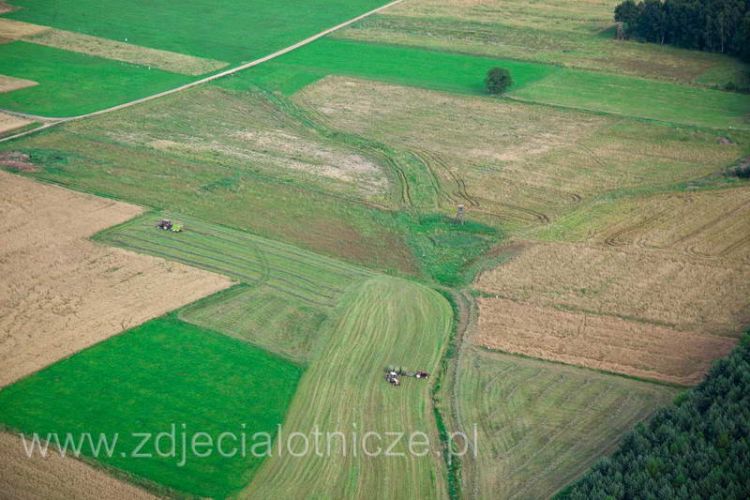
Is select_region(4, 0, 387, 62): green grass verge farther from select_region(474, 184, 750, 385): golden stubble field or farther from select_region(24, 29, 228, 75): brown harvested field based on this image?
select_region(474, 184, 750, 385): golden stubble field

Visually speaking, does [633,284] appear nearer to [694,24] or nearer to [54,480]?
[54,480]

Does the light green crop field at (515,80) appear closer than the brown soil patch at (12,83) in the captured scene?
Yes

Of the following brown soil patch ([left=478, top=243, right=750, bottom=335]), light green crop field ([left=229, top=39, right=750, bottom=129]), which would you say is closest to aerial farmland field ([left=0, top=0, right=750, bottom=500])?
brown soil patch ([left=478, top=243, right=750, bottom=335])

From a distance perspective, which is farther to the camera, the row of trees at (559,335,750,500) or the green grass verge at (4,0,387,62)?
the green grass verge at (4,0,387,62)

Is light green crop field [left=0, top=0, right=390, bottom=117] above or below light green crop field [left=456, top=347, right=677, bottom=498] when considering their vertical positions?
above

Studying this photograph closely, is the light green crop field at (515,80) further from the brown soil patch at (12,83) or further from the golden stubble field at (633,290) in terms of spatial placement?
the golden stubble field at (633,290)

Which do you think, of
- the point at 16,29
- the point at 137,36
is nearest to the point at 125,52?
the point at 137,36

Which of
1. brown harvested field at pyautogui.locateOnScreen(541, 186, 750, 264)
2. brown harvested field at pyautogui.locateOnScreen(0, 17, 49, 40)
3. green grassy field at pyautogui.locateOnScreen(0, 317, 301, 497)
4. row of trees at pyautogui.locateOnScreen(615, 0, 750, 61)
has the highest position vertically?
row of trees at pyautogui.locateOnScreen(615, 0, 750, 61)

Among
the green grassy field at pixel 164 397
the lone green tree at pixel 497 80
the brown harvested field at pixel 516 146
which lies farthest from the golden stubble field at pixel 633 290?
the lone green tree at pixel 497 80
